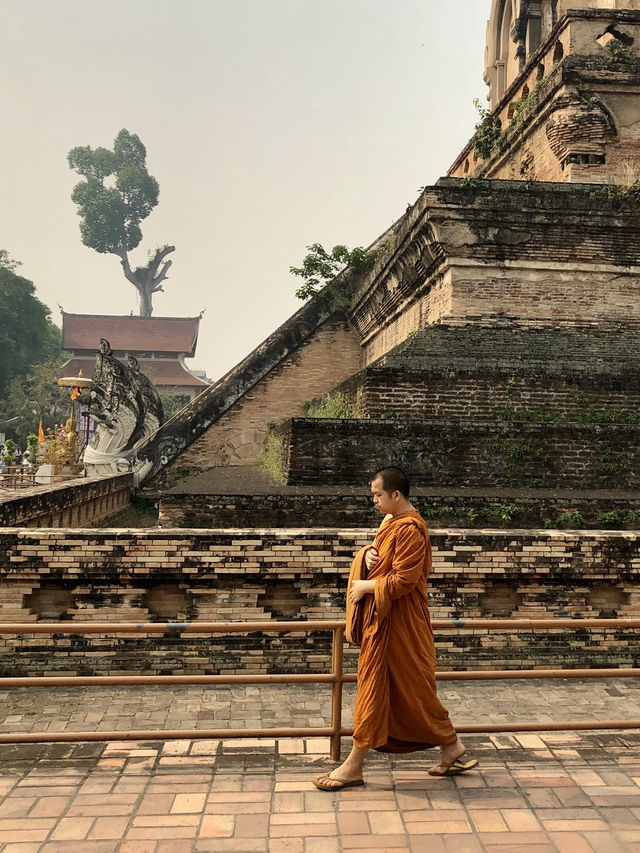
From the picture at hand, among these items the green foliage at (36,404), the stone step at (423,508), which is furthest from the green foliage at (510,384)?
the green foliage at (36,404)

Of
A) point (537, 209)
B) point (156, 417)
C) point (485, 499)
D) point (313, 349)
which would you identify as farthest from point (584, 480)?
point (156, 417)

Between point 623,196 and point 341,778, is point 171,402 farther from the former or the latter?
point 341,778

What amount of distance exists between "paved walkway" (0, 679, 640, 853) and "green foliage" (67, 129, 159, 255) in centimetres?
6499

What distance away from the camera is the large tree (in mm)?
62688

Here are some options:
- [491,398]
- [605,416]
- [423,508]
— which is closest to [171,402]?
[491,398]

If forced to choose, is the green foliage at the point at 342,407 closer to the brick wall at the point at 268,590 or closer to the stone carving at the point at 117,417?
the brick wall at the point at 268,590

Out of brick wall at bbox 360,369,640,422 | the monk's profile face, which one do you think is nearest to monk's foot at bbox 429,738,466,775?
the monk's profile face

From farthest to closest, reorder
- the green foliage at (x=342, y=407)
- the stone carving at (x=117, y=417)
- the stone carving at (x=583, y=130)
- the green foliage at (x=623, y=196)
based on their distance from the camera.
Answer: the stone carving at (x=117, y=417) → the stone carving at (x=583, y=130) → the green foliage at (x=623, y=196) → the green foliage at (x=342, y=407)

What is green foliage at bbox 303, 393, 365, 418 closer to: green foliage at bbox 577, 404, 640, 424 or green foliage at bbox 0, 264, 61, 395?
green foliage at bbox 577, 404, 640, 424

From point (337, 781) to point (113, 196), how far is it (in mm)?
67152

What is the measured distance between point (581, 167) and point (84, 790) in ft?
30.4

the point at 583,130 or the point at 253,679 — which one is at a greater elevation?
the point at 583,130

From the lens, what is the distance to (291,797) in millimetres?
2865

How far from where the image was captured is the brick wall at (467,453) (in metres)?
6.02
